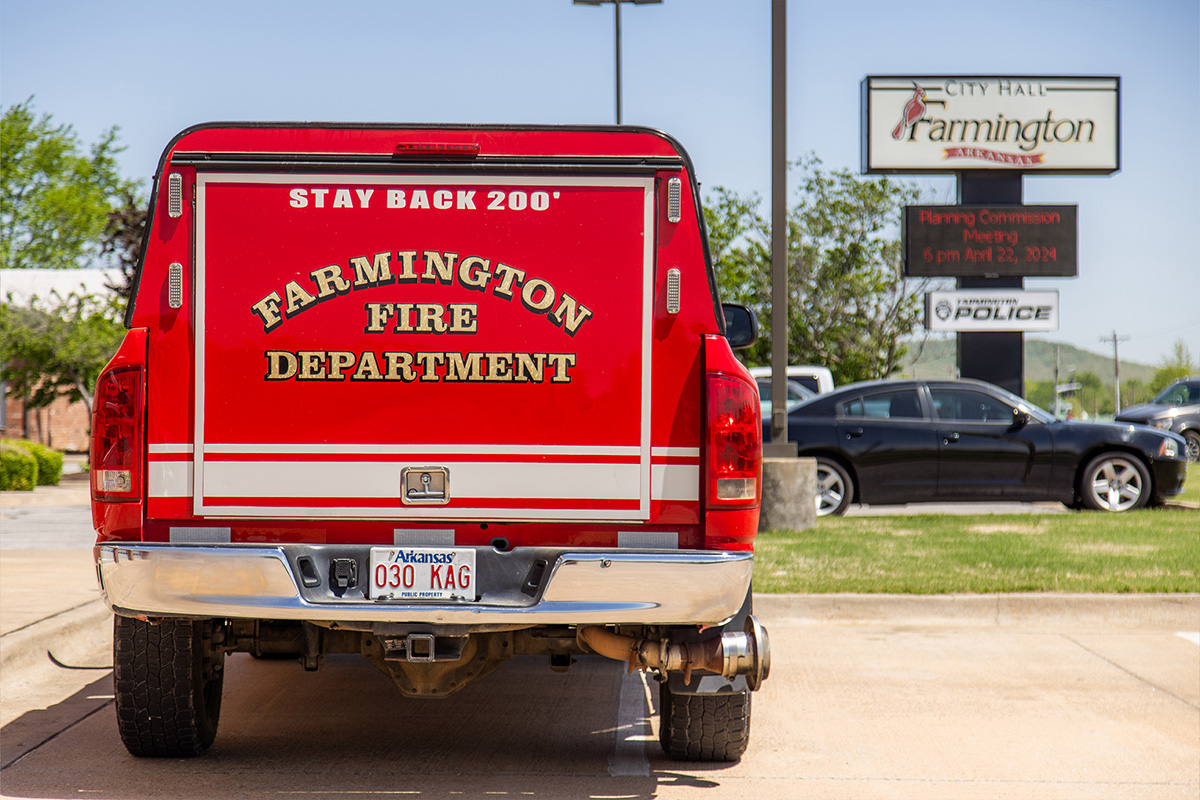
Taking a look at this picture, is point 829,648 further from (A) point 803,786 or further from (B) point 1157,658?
(A) point 803,786

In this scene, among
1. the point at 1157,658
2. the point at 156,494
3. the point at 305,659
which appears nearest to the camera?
the point at 156,494

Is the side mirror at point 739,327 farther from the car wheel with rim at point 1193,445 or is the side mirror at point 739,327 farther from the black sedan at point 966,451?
the car wheel with rim at point 1193,445

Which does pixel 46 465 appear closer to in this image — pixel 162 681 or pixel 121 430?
pixel 162 681

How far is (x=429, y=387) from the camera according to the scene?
4.25 metres

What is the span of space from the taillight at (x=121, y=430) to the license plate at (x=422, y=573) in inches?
34.9

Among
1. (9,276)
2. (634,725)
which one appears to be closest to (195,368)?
(634,725)

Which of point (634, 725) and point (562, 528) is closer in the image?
point (562, 528)

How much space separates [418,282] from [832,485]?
934 centimetres

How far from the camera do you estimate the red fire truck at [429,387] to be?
4.20 metres

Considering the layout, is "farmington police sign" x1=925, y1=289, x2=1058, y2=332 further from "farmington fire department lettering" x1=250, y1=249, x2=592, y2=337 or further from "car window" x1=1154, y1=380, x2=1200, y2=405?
"farmington fire department lettering" x1=250, y1=249, x2=592, y2=337

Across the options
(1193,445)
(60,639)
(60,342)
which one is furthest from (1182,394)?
(60,639)

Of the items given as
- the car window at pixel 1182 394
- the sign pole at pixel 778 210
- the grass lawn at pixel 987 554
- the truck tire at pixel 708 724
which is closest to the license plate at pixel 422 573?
the truck tire at pixel 708 724

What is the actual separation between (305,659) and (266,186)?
177cm

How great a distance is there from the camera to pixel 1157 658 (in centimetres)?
707
